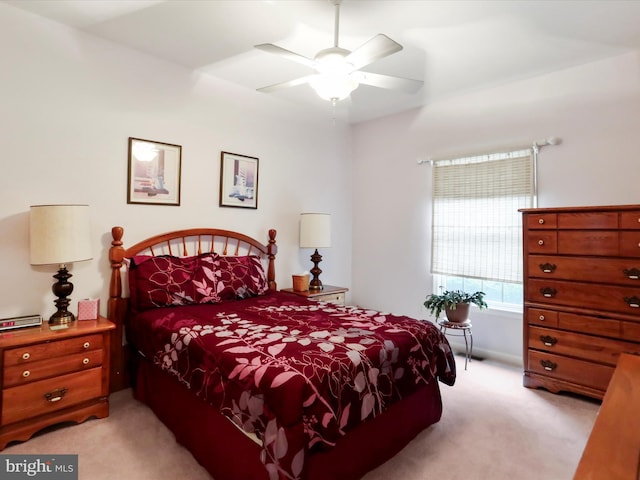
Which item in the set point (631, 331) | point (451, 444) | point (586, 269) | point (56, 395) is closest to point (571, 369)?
point (631, 331)

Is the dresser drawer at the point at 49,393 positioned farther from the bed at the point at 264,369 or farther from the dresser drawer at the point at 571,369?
the dresser drawer at the point at 571,369

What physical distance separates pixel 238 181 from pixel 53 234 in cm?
166

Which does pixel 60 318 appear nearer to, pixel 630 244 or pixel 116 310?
pixel 116 310

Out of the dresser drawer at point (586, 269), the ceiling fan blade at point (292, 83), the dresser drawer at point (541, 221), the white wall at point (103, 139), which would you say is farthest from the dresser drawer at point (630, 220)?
the white wall at point (103, 139)

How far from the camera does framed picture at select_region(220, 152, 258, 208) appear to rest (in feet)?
11.2

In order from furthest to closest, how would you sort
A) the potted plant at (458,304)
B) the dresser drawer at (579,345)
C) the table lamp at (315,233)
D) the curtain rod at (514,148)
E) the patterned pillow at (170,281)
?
the table lamp at (315,233) < the potted plant at (458,304) < the curtain rod at (514,148) < the patterned pillow at (170,281) < the dresser drawer at (579,345)

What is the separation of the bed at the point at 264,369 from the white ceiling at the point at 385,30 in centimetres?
149

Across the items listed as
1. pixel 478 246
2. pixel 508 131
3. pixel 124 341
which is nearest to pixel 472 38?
pixel 508 131

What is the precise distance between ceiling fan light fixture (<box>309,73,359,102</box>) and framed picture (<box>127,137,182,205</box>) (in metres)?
1.53

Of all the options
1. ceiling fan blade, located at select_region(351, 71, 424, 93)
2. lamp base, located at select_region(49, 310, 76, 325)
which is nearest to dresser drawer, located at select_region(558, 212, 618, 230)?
ceiling fan blade, located at select_region(351, 71, 424, 93)

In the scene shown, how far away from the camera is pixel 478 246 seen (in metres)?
3.61

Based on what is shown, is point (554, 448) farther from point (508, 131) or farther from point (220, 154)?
point (220, 154)

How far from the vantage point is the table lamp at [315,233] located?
3811 millimetres

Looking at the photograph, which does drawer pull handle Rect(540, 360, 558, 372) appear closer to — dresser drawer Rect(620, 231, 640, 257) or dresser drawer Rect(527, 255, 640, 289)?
dresser drawer Rect(527, 255, 640, 289)
